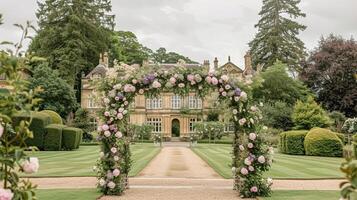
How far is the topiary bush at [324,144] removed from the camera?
77.9 ft

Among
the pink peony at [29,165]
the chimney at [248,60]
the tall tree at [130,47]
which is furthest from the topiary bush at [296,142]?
the tall tree at [130,47]

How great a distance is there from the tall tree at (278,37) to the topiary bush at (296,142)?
93.1ft

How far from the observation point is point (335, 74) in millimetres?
40562

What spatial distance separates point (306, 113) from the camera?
2998cm

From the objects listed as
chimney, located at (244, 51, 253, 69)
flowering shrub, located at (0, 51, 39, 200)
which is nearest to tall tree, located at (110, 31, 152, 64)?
chimney, located at (244, 51, 253, 69)

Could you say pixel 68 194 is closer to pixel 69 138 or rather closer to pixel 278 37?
pixel 69 138

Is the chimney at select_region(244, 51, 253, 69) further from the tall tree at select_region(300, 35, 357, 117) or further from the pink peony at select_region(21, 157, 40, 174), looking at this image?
the pink peony at select_region(21, 157, 40, 174)

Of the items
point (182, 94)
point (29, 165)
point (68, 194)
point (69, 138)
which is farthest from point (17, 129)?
point (69, 138)

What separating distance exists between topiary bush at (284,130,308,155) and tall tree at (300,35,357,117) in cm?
1604

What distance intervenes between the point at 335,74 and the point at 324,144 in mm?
18615

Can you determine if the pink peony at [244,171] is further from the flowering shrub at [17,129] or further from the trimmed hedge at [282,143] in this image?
the trimmed hedge at [282,143]

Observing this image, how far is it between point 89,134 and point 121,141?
30.3m

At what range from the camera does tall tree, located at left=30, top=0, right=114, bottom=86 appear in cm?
4728

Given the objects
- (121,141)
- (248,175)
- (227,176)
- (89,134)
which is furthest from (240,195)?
(89,134)
